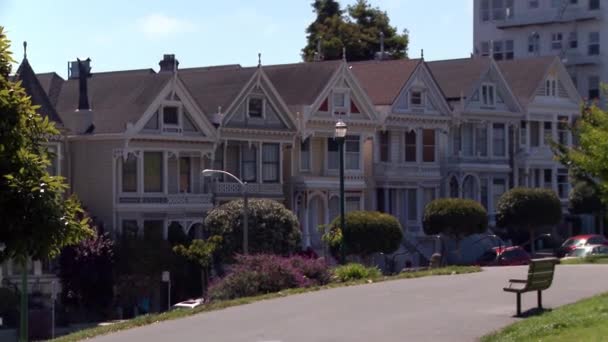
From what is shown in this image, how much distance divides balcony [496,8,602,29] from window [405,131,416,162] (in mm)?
21099

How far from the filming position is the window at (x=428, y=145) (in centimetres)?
6262

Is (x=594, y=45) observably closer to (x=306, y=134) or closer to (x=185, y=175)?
(x=306, y=134)

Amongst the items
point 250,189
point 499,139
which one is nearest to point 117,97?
point 250,189

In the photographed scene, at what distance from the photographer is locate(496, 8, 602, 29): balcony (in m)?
78.5

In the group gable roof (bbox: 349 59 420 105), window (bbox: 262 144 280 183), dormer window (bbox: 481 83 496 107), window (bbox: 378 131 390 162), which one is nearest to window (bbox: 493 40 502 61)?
dormer window (bbox: 481 83 496 107)

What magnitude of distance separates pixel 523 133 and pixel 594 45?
13.2 m

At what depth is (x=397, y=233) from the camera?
52.3 metres

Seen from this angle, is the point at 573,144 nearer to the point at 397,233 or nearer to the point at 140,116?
the point at 397,233

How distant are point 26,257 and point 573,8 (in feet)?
227

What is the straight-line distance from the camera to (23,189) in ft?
43.3

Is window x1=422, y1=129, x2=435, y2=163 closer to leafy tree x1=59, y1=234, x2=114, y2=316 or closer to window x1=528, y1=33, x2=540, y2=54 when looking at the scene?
leafy tree x1=59, y1=234, x2=114, y2=316

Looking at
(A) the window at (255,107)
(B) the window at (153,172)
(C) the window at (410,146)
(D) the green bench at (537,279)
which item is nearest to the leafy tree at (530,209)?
(C) the window at (410,146)

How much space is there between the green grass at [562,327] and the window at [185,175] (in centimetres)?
3212

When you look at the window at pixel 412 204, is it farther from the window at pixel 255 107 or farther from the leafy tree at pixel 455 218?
the window at pixel 255 107
